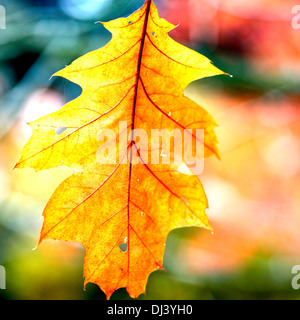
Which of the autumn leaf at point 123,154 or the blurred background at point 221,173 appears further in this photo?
the blurred background at point 221,173

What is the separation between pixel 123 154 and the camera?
1.99 feet

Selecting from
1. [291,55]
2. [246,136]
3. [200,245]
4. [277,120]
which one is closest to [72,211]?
[200,245]

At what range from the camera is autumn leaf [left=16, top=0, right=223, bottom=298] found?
1.81 feet

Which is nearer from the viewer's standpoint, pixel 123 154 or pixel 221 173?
pixel 123 154

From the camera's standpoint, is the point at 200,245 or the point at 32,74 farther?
the point at 200,245

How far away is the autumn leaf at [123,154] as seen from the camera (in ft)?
1.81

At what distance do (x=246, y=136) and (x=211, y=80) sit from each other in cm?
60

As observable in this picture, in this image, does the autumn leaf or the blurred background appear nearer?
the autumn leaf

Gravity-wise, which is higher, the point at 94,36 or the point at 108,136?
the point at 94,36

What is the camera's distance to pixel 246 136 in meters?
2.46
